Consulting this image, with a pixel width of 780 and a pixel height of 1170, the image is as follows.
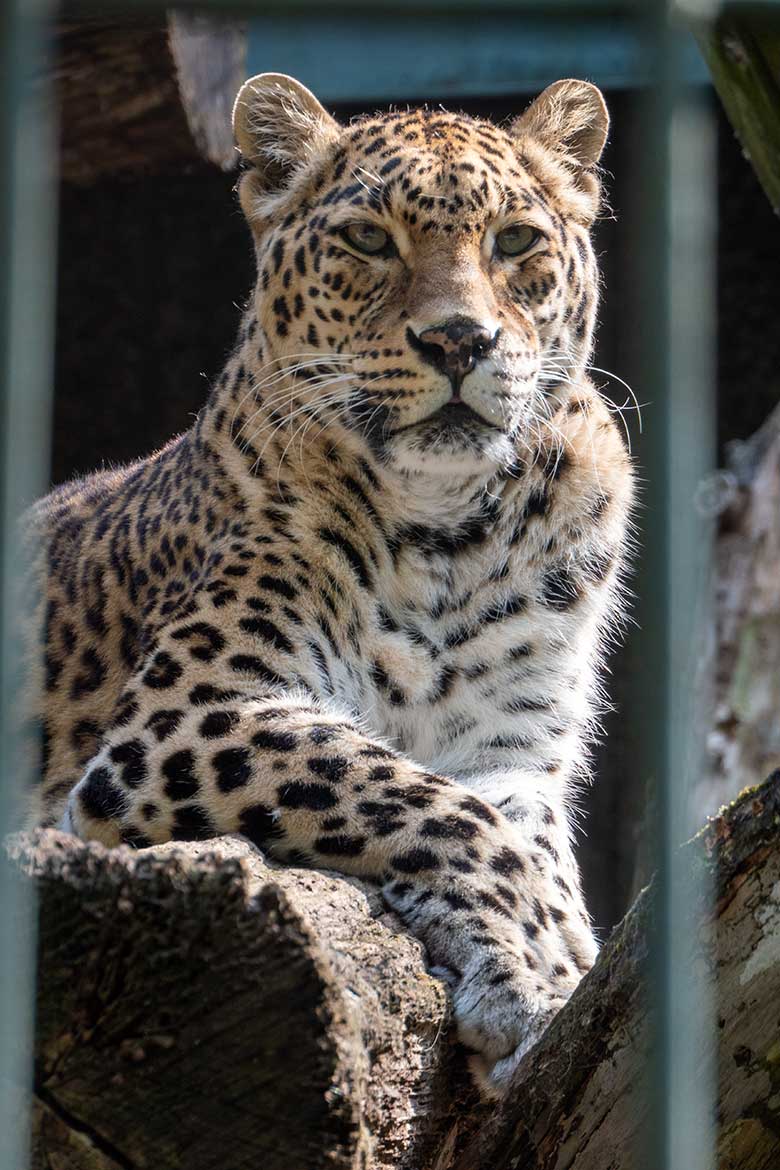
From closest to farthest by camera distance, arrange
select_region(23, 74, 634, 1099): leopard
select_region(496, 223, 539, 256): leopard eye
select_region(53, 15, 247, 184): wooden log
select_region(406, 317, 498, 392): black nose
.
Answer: select_region(23, 74, 634, 1099): leopard < select_region(406, 317, 498, 392): black nose < select_region(496, 223, 539, 256): leopard eye < select_region(53, 15, 247, 184): wooden log

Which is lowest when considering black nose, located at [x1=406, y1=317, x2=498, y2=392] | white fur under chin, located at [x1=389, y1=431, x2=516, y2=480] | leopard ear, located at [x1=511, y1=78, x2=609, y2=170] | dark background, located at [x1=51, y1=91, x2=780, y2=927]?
white fur under chin, located at [x1=389, y1=431, x2=516, y2=480]

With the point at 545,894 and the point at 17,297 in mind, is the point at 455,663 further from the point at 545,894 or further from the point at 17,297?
the point at 17,297

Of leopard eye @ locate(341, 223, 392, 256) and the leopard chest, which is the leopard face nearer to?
leopard eye @ locate(341, 223, 392, 256)

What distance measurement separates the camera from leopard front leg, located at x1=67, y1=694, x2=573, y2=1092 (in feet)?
12.9

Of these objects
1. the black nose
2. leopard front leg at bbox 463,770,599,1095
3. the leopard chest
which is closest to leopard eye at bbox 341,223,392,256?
the black nose

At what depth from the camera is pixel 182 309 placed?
1102 centimetres

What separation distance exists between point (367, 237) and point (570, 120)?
0.92m

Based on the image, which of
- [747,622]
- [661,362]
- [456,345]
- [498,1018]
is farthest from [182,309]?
[661,362]

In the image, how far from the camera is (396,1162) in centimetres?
354

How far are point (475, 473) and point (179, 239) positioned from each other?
6164 mm

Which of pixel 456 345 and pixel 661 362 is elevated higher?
pixel 456 345

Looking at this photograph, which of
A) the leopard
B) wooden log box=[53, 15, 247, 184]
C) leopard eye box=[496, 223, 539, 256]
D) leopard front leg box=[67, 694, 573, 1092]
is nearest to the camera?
leopard front leg box=[67, 694, 573, 1092]

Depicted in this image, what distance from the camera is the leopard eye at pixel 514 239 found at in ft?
17.6

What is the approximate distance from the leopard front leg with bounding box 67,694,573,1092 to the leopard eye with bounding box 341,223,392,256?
4.57 ft
